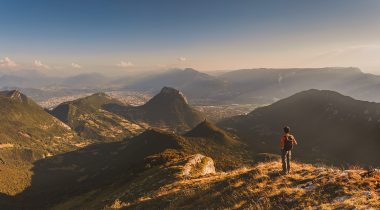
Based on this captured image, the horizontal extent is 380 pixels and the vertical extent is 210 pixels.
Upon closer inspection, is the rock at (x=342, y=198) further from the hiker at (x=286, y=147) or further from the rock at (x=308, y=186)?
the hiker at (x=286, y=147)

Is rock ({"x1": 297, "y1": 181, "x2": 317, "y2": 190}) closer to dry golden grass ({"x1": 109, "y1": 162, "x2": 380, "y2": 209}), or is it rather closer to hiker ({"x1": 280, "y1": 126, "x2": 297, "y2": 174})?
dry golden grass ({"x1": 109, "y1": 162, "x2": 380, "y2": 209})

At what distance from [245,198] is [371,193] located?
36.4 feet

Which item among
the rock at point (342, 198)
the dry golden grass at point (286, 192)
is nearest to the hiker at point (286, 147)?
the dry golden grass at point (286, 192)

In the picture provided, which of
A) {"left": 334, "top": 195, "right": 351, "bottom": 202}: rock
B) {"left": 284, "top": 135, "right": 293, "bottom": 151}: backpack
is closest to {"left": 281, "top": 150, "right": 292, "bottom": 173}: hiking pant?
{"left": 284, "top": 135, "right": 293, "bottom": 151}: backpack

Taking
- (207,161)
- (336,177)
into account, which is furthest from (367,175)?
(207,161)

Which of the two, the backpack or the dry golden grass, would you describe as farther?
the backpack

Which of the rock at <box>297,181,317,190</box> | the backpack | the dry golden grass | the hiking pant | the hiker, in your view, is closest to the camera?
the dry golden grass

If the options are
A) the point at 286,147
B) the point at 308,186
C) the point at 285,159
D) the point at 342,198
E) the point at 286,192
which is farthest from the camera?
the point at 285,159

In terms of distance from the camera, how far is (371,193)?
1021 inches

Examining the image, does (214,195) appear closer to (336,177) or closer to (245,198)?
(245,198)

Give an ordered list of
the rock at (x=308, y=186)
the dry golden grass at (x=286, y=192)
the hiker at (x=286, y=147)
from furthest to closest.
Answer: the hiker at (x=286, y=147) → the rock at (x=308, y=186) → the dry golden grass at (x=286, y=192)

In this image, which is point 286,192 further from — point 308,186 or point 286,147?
point 286,147

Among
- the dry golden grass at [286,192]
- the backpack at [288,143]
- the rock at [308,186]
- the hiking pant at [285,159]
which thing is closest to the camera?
the dry golden grass at [286,192]

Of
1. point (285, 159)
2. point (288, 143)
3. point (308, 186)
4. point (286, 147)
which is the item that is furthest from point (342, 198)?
point (288, 143)
